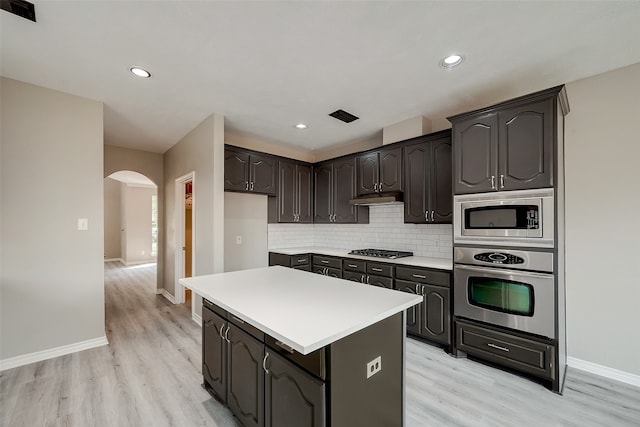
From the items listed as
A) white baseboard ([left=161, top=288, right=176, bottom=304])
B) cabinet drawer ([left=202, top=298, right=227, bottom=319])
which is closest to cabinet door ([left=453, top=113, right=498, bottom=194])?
cabinet drawer ([left=202, top=298, right=227, bottom=319])

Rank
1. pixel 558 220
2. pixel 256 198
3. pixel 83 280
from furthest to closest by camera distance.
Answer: pixel 256 198 → pixel 83 280 → pixel 558 220

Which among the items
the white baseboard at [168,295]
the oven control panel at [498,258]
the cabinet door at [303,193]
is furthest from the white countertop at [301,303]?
the white baseboard at [168,295]

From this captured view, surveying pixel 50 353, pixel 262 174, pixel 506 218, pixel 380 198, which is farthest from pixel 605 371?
pixel 50 353

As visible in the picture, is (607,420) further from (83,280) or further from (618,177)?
(83,280)

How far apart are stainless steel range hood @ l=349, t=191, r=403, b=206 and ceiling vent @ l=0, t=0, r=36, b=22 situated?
11.1ft

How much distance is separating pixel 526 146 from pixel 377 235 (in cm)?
226

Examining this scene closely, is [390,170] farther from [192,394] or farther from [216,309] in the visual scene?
[192,394]

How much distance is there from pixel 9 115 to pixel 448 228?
472 cm

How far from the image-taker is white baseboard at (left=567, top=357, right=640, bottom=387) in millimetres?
2266

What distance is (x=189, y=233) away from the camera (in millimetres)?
4699

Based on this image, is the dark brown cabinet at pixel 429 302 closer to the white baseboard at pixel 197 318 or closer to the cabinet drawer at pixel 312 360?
the cabinet drawer at pixel 312 360

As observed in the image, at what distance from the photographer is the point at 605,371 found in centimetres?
238

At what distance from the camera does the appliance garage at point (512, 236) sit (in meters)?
2.21

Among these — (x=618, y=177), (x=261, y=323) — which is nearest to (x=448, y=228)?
(x=618, y=177)
